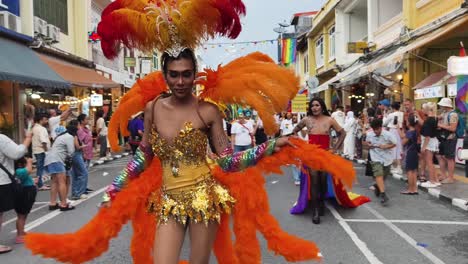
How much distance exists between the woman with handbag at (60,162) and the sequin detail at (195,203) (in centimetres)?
536

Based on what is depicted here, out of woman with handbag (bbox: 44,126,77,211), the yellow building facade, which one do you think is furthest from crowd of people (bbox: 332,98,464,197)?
the yellow building facade

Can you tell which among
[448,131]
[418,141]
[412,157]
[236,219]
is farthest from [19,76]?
[236,219]

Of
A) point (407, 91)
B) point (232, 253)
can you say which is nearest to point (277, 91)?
point (232, 253)

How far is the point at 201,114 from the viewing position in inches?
126

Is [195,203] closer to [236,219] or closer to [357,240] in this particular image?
[236,219]

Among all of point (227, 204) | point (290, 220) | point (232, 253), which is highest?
point (227, 204)

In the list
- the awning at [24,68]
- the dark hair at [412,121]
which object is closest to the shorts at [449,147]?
the dark hair at [412,121]

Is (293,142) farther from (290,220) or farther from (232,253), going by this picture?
(290,220)

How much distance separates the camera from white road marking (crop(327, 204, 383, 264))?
16.9 ft

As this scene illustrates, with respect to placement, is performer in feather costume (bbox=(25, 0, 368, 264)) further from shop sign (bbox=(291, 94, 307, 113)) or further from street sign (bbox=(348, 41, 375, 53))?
street sign (bbox=(348, 41, 375, 53))

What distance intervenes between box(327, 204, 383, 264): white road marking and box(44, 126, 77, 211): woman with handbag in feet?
15.2

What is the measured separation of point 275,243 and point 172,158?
94cm

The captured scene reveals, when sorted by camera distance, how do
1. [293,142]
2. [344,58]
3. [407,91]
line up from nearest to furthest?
1. [293,142]
2. [407,91]
3. [344,58]

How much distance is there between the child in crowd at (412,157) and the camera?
360 inches
